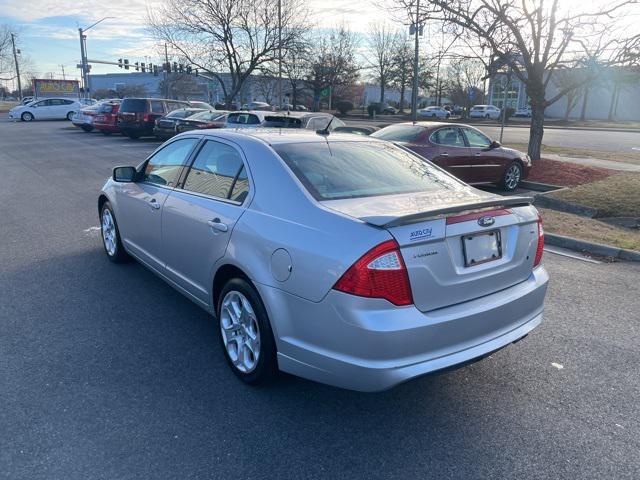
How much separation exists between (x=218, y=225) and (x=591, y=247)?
5.45 m

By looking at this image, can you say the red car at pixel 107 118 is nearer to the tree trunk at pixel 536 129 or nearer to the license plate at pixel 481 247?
the tree trunk at pixel 536 129

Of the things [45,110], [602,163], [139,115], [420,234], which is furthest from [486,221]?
[45,110]

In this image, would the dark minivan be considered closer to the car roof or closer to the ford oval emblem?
the car roof

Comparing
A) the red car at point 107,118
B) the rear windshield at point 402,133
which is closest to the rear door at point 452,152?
the rear windshield at point 402,133

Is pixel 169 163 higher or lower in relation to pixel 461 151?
higher

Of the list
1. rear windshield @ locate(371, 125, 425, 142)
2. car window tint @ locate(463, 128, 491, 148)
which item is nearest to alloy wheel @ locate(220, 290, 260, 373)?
rear windshield @ locate(371, 125, 425, 142)

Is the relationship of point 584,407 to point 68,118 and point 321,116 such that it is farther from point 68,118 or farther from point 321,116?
point 68,118

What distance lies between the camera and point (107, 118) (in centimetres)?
2569

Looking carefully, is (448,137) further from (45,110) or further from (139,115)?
(45,110)

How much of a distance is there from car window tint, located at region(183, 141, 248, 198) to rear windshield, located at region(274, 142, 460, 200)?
0.41m

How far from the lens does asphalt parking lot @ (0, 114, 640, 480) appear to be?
2736 millimetres

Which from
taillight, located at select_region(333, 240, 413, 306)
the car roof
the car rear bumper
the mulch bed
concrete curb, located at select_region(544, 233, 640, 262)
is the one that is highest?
the car roof

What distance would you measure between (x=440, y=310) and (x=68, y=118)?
45.0 metres

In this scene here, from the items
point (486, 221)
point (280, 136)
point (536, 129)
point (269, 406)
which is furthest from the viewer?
point (536, 129)
